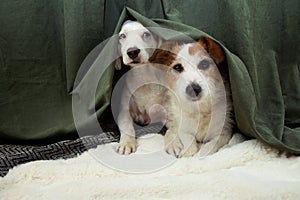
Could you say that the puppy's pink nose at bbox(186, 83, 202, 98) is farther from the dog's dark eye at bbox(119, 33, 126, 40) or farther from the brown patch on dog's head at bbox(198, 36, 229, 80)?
the dog's dark eye at bbox(119, 33, 126, 40)

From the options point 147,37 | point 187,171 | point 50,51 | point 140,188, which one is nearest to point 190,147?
point 187,171

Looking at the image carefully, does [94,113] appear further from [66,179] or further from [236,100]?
[236,100]

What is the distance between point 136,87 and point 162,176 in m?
0.40

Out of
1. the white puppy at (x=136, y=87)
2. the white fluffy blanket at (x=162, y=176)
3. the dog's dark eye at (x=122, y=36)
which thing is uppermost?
the dog's dark eye at (x=122, y=36)

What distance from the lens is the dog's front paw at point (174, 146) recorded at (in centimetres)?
139

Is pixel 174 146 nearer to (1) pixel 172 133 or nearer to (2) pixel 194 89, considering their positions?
(1) pixel 172 133

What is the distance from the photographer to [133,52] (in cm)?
136

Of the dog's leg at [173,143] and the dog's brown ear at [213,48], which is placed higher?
the dog's brown ear at [213,48]

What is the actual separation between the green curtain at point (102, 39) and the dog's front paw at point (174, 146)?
0.22 m

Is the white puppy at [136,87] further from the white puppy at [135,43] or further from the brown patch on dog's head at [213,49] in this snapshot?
the brown patch on dog's head at [213,49]

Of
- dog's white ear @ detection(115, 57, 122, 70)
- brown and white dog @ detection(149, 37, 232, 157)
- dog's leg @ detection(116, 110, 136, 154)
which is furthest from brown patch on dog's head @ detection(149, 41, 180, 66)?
dog's leg @ detection(116, 110, 136, 154)

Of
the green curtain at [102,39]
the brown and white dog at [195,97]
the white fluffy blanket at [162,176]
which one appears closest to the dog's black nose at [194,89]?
the brown and white dog at [195,97]

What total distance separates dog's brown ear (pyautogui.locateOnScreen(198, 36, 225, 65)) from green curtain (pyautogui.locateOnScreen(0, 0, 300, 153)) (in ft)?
0.13

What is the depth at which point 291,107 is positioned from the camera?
5.03 feet
